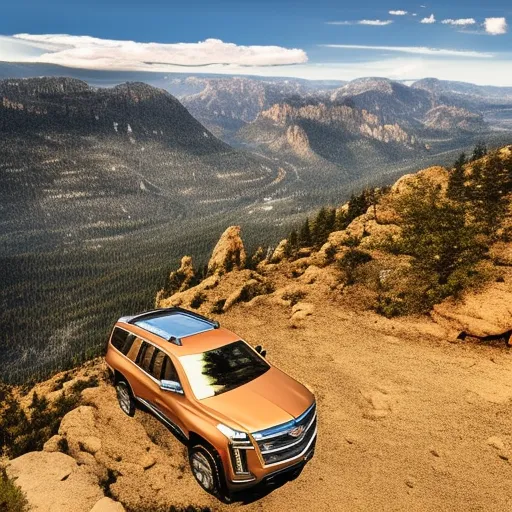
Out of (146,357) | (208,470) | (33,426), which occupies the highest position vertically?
(146,357)

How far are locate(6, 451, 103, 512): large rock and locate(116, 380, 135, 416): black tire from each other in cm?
224

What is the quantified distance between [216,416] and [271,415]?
1319mm

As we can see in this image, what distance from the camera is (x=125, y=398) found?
13422 mm

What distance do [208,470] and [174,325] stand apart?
14.7 feet

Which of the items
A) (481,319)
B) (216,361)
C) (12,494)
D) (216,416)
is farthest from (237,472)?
(481,319)

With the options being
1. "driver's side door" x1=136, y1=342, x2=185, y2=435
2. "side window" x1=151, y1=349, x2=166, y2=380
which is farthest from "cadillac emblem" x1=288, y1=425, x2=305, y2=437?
"side window" x1=151, y1=349, x2=166, y2=380

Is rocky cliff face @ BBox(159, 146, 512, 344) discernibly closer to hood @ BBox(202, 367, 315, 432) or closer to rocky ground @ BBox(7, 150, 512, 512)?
rocky ground @ BBox(7, 150, 512, 512)

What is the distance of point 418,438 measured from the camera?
12625 mm

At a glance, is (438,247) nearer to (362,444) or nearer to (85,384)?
(362,444)

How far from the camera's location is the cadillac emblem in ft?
32.2

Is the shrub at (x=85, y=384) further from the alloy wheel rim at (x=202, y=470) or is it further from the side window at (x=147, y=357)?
the alloy wheel rim at (x=202, y=470)

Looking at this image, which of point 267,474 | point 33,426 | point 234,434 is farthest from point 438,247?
point 33,426

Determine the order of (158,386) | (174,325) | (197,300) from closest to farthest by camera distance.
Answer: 1. (158,386)
2. (174,325)
3. (197,300)

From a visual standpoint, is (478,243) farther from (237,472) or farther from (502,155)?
(502,155)
